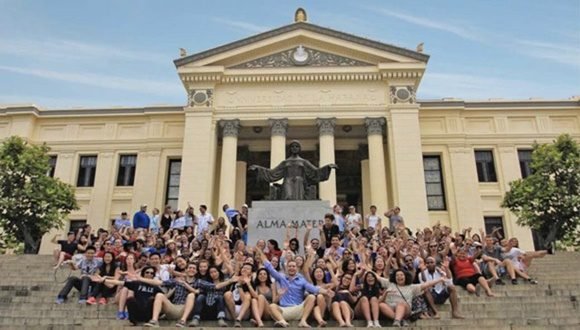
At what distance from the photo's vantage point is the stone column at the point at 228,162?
23516 mm

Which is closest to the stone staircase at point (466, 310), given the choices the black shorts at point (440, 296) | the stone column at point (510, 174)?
the black shorts at point (440, 296)

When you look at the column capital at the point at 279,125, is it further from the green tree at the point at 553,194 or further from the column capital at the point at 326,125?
the green tree at the point at 553,194

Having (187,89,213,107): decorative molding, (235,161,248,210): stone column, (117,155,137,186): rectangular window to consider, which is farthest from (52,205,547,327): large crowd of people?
(117,155,137,186): rectangular window

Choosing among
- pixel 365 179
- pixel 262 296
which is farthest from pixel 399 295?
pixel 365 179

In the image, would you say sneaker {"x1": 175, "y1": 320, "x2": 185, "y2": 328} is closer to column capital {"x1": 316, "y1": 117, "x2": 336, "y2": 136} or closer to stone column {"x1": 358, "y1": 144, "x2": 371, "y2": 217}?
column capital {"x1": 316, "y1": 117, "x2": 336, "y2": 136}

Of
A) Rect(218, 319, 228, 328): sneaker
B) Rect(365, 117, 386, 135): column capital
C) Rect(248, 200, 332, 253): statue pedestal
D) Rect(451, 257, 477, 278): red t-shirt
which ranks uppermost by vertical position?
Rect(365, 117, 386, 135): column capital

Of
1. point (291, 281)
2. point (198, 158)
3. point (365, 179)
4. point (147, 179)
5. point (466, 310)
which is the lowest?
point (466, 310)

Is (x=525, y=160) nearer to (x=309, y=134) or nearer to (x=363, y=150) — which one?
(x=363, y=150)

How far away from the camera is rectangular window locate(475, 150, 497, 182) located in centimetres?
2784

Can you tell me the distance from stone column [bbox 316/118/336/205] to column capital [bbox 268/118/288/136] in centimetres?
182

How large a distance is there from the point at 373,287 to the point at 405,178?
16.0m

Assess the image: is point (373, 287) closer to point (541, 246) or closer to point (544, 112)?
point (541, 246)

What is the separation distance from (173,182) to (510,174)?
20667 millimetres

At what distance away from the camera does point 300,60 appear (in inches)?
1019
